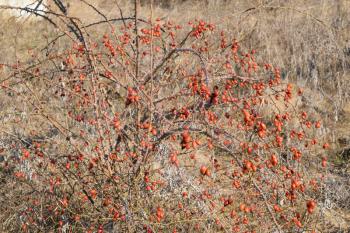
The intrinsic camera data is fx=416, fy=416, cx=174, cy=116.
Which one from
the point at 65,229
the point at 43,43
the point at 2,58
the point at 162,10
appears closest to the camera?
the point at 65,229

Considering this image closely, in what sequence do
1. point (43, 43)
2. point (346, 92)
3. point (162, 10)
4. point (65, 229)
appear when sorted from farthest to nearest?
point (162, 10) → point (43, 43) → point (346, 92) → point (65, 229)

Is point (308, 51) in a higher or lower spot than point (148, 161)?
higher

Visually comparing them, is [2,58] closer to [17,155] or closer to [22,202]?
[17,155]

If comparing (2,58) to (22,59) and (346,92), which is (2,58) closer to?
(22,59)

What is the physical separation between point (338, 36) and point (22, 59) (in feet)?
22.4

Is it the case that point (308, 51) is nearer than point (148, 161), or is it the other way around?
point (148, 161)

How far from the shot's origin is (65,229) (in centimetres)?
372

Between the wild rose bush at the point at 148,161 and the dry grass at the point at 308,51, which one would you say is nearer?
the wild rose bush at the point at 148,161

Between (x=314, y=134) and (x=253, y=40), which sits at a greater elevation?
(x=253, y=40)

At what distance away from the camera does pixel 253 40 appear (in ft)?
29.2

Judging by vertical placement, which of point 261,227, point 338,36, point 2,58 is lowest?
point 261,227

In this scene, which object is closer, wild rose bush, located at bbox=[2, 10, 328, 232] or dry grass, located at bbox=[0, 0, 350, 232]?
wild rose bush, located at bbox=[2, 10, 328, 232]

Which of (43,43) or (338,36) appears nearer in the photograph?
(338,36)

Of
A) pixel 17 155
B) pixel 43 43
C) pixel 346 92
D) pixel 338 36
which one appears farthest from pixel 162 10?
pixel 17 155
